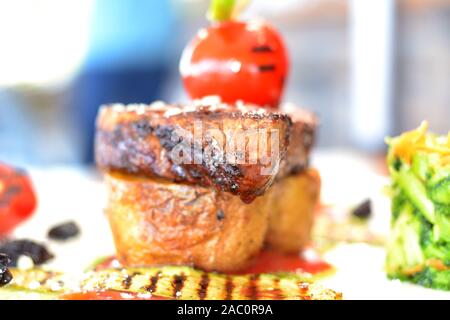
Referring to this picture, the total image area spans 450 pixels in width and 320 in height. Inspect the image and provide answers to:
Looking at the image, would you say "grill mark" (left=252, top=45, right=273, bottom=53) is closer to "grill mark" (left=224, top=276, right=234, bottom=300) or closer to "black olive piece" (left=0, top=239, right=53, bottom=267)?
"grill mark" (left=224, top=276, right=234, bottom=300)

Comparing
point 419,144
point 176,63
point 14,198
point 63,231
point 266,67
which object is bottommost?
point 63,231

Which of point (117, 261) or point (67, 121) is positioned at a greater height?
point (67, 121)

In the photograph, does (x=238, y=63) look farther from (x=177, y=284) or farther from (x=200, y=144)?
(x=177, y=284)

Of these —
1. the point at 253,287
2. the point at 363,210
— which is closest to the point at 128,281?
the point at 253,287

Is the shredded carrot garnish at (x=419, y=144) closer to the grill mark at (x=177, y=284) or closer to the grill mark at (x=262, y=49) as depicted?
the grill mark at (x=262, y=49)

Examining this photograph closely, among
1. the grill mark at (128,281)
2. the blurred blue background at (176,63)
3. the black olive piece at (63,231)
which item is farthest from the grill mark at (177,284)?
the blurred blue background at (176,63)

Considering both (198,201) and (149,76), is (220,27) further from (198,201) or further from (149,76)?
(149,76)

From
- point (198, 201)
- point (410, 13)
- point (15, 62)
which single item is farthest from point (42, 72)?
point (198, 201)
